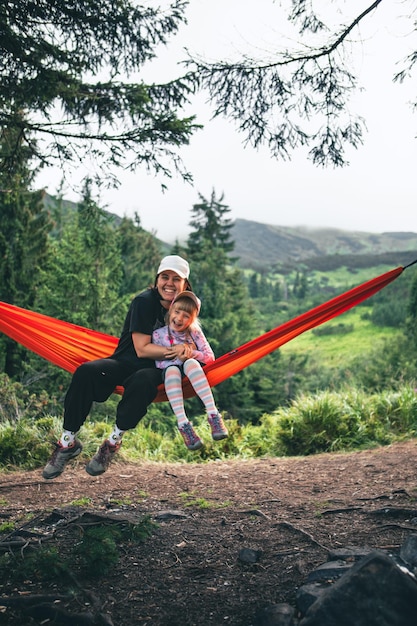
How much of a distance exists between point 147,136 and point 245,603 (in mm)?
→ 3656

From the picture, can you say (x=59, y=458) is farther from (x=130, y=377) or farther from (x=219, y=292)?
(x=219, y=292)

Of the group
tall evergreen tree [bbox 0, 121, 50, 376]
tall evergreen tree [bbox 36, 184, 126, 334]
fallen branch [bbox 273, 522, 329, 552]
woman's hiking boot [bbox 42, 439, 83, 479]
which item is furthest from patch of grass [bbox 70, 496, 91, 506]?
tall evergreen tree [bbox 0, 121, 50, 376]

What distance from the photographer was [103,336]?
11.3ft

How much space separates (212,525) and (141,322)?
3.36ft

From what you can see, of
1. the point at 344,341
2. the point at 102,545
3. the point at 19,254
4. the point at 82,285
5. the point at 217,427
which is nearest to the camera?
the point at 102,545

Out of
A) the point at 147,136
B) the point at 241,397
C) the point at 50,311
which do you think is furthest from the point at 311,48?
the point at 241,397

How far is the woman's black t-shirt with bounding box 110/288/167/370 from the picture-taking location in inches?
110

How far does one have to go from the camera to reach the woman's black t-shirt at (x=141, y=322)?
9.17 ft

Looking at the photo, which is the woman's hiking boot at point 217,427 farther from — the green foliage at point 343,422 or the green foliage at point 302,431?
the green foliage at point 343,422

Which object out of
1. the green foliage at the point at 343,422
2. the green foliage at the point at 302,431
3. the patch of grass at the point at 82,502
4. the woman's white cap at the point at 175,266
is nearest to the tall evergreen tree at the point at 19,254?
the green foliage at the point at 302,431

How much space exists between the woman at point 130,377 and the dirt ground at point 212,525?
13.4 inches

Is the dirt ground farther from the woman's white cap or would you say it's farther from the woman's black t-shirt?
the woman's white cap

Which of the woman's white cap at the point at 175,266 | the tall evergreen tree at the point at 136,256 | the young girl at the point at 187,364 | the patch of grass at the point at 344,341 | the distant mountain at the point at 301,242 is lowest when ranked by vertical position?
the patch of grass at the point at 344,341

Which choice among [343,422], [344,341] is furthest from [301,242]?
[343,422]
